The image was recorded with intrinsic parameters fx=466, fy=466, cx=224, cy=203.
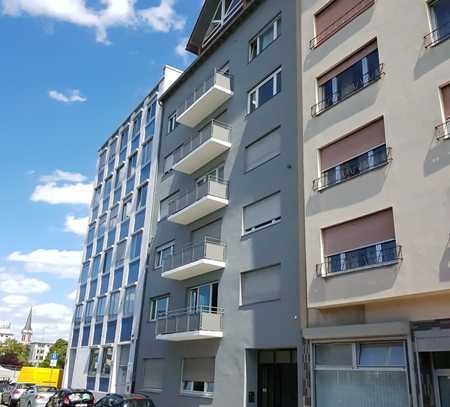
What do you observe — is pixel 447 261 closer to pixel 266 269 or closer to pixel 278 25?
pixel 266 269

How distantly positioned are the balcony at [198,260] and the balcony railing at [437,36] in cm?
1070

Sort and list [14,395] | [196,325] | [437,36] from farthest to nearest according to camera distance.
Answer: [14,395], [196,325], [437,36]

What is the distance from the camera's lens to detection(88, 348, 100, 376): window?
30.4 metres

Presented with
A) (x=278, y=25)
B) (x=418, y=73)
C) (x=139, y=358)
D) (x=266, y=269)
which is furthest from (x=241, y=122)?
(x=139, y=358)

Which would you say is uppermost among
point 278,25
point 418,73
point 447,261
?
point 278,25

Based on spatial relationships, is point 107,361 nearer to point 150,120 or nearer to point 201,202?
point 201,202

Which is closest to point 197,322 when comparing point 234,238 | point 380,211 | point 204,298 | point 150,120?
point 204,298

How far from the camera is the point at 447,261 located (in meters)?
10.4

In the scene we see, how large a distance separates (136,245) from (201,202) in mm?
10109

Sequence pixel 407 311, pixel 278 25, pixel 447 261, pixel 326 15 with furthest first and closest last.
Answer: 1. pixel 278 25
2. pixel 326 15
3. pixel 407 311
4. pixel 447 261

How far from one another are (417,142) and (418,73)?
1.97 m

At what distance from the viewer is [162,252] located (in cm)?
2512

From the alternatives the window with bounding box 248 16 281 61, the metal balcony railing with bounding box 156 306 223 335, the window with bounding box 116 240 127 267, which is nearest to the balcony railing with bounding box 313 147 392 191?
the metal balcony railing with bounding box 156 306 223 335

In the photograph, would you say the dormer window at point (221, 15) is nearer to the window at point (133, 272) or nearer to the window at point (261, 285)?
the window at point (133, 272)
